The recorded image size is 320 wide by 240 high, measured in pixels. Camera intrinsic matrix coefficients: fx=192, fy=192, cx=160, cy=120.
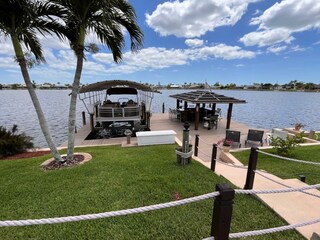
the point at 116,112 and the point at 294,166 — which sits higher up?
the point at 116,112

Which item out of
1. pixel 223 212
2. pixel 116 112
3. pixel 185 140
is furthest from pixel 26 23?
pixel 116 112

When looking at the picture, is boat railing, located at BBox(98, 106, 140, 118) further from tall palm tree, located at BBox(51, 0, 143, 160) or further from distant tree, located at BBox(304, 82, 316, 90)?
distant tree, located at BBox(304, 82, 316, 90)

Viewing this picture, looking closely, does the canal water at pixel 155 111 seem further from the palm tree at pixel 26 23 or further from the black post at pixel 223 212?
the black post at pixel 223 212

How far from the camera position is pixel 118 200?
3695mm

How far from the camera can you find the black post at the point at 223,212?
153 cm

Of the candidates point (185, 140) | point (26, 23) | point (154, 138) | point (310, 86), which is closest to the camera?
point (26, 23)

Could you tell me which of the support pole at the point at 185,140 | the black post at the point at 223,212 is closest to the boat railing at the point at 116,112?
the support pole at the point at 185,140

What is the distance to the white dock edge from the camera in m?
8.23

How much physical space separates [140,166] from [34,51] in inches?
196

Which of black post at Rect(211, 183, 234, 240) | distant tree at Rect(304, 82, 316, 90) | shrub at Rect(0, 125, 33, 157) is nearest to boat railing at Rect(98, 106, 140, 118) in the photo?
shrub at Rect(0, 125, 33, 157)

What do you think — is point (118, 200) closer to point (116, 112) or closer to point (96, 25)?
point (96, 25)

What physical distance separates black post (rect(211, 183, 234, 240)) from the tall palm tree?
A: 443 cm

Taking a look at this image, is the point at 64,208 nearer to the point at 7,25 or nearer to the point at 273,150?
the point at 7,25

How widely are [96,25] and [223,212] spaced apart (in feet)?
18.8
